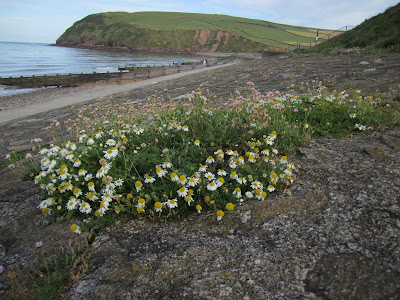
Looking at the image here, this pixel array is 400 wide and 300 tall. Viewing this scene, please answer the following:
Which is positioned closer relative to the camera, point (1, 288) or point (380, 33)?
point (1, 288)

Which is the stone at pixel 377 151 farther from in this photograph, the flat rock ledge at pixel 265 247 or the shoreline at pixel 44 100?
the shoreline at pixel 44 100

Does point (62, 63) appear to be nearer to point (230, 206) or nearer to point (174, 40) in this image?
point (230, 206)

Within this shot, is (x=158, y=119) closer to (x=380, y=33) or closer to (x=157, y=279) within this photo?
(x=157, y=279)

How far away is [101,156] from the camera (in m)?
2.73

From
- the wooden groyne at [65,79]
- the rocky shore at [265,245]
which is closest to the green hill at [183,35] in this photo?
the wooden groyne at [65,79]

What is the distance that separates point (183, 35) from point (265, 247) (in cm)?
11126

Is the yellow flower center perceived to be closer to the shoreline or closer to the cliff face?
the shoreline

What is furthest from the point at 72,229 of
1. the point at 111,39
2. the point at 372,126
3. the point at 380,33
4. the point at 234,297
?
the point at 111,39

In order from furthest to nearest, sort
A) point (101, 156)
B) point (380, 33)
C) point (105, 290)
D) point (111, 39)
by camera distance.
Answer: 1. point (111, 39)
2. point (380, 33)
3. point (101, 156)
4. point (105, 290)

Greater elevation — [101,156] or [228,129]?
[228,129]

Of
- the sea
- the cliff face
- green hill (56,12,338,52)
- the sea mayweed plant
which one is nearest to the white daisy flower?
the sea mayweed plant

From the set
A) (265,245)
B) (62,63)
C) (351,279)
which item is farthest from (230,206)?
(62,63)

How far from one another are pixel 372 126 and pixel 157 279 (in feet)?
12.0

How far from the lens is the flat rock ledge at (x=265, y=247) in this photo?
4.94 ft
